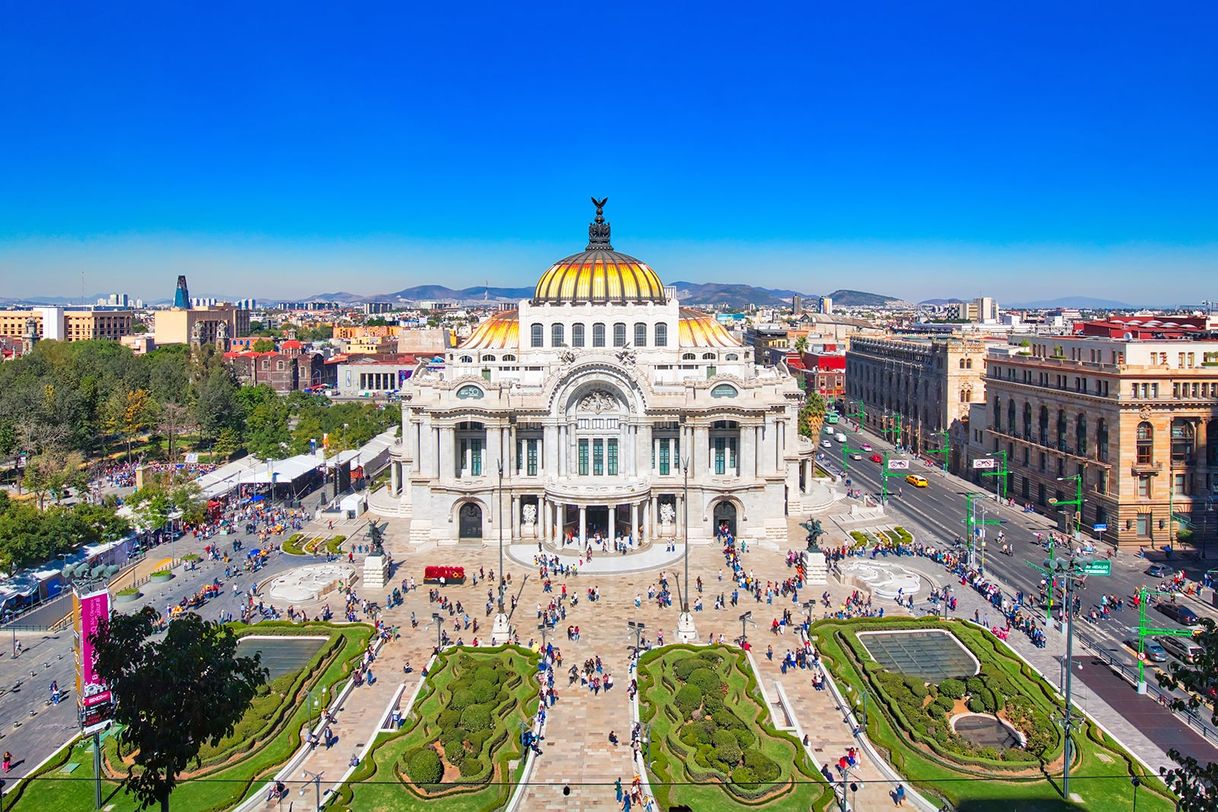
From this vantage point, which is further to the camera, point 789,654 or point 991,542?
point 991,542

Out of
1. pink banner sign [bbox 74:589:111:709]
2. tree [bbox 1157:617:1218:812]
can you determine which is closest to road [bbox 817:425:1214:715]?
tree [bbox 1157:617:1218:812]

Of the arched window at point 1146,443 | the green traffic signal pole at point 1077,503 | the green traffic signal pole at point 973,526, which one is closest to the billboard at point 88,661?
the green traffic signal pole at point 973,526

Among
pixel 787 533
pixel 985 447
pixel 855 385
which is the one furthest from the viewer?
pixel 855 385

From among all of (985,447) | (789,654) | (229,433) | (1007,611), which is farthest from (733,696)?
A: (229,433)

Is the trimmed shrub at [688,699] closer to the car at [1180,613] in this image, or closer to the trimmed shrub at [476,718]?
the trimmed shrub at [476,718]

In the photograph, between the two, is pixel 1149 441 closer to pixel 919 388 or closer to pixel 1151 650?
pixel 1151 650

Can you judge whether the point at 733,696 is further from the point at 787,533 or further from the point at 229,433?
the point at 229,433
